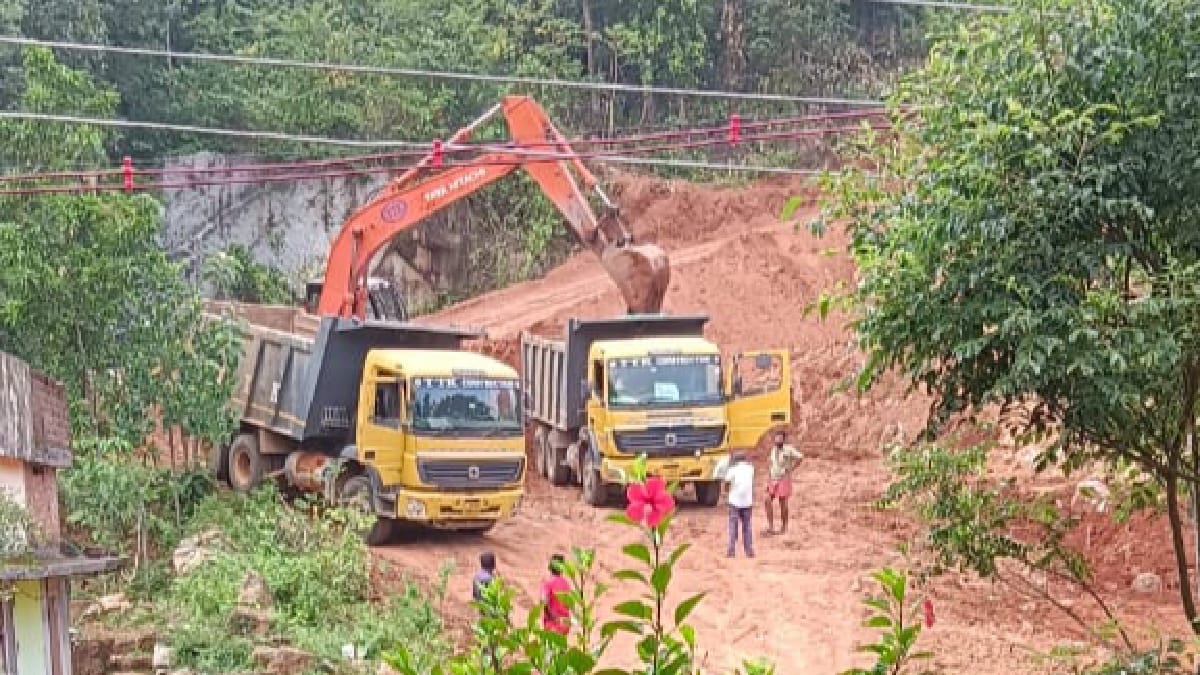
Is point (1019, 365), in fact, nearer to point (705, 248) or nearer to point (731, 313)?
point (731, 313)

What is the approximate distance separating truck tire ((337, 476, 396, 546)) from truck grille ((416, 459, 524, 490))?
84cm

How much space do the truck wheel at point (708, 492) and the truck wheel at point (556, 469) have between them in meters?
2.13

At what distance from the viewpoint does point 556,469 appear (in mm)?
21859

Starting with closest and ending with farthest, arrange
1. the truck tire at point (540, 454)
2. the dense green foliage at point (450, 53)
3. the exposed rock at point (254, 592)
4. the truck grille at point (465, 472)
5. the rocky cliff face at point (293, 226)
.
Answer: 1. the exposed rock at point (254, 592)
2. the truck grille at point (465, 472)
3. the truck tire at point (540, 454)
4. the rocky cliff face at point (293, 226)
5. the dense green foliage at point (450, 53)

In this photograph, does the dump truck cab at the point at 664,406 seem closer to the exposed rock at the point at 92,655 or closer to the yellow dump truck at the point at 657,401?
the yellow dump truck at the point at 657,401

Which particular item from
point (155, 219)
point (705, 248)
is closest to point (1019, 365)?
point (155, 219)

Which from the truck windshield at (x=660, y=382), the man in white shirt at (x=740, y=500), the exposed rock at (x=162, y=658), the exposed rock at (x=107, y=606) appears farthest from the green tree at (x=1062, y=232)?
the truck windshield at (x=660, y=382)

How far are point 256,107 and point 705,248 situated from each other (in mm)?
10742

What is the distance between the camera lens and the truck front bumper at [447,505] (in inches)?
683

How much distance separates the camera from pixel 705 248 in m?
31.8

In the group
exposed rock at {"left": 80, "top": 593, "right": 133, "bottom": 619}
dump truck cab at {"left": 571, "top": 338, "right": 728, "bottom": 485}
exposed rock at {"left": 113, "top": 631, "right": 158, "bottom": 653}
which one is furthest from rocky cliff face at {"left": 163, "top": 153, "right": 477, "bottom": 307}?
exposed rock at {"left": 113, "top": 631, "right": 158, "bottom": 653}

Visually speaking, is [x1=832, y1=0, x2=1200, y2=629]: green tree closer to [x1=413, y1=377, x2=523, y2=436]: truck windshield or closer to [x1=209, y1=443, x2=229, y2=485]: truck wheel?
[x1=413, y1=377, x2=523, y2=436]: truck windshield

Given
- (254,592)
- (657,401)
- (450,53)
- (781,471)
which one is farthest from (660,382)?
(450,53)

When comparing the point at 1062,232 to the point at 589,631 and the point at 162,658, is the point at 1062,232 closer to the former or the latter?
the point at 589,631
